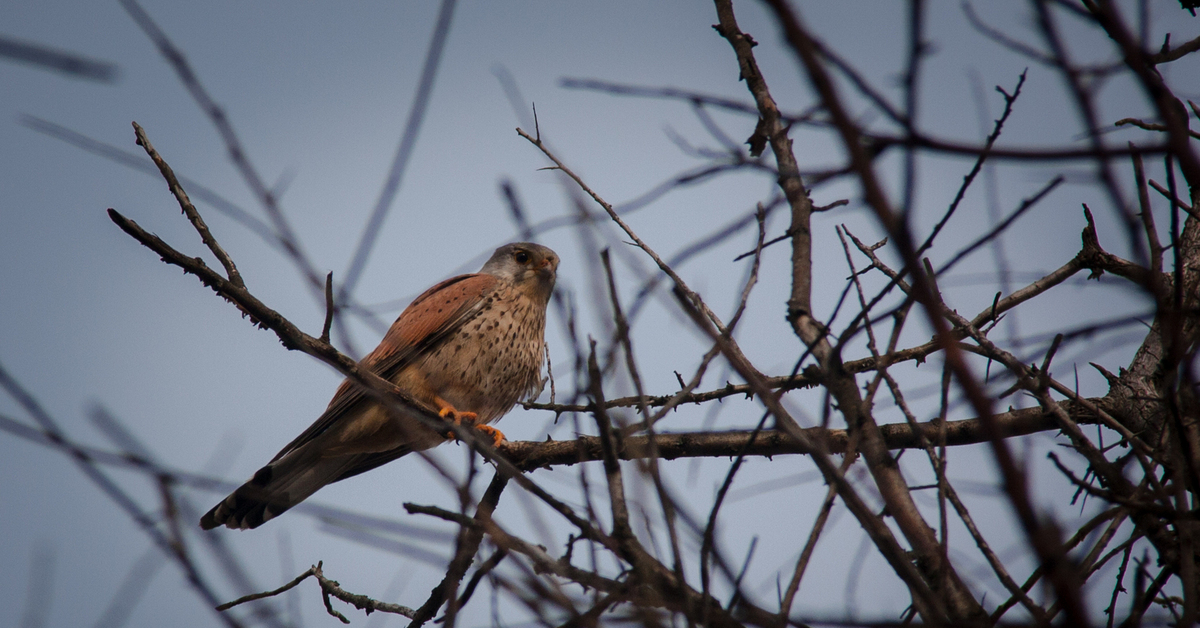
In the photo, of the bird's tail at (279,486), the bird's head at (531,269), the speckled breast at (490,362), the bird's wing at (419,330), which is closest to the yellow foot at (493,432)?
the speckled breast at (490,362)

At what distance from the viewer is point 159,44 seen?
1.13 metres

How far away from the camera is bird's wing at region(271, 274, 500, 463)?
382 centimetres

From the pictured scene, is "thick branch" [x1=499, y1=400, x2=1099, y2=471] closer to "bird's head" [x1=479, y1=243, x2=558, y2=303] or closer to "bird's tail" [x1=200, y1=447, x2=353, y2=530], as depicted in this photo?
"bird's tail" [x1=200, y1=447, x2=353, y2=530]

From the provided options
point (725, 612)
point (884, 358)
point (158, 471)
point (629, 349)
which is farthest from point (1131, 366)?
point (158, 471)

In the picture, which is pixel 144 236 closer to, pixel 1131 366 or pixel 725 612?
pixel 725 612

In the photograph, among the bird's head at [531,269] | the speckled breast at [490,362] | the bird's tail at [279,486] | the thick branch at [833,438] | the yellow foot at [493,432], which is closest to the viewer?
the thick branch at [833,438]

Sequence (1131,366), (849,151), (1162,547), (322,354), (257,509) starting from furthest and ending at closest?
1. (257,509)
2. (1131,366)
3. (322,354)
4. (1162,547)
5. (849,151)

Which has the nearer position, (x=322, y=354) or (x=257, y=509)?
(x=322, y=354)

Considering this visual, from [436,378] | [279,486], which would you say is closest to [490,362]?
[436,378]

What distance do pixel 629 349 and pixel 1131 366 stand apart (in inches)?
86.9

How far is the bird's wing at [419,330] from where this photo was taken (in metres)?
3.82

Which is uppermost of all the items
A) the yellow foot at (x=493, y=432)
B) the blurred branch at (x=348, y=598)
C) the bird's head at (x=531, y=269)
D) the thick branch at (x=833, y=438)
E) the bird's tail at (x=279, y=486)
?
the bird's head at (x=531, y=269)

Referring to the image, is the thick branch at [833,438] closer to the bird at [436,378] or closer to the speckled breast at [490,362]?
the bird at [436,378]

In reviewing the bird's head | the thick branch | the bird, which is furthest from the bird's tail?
the thick branch
